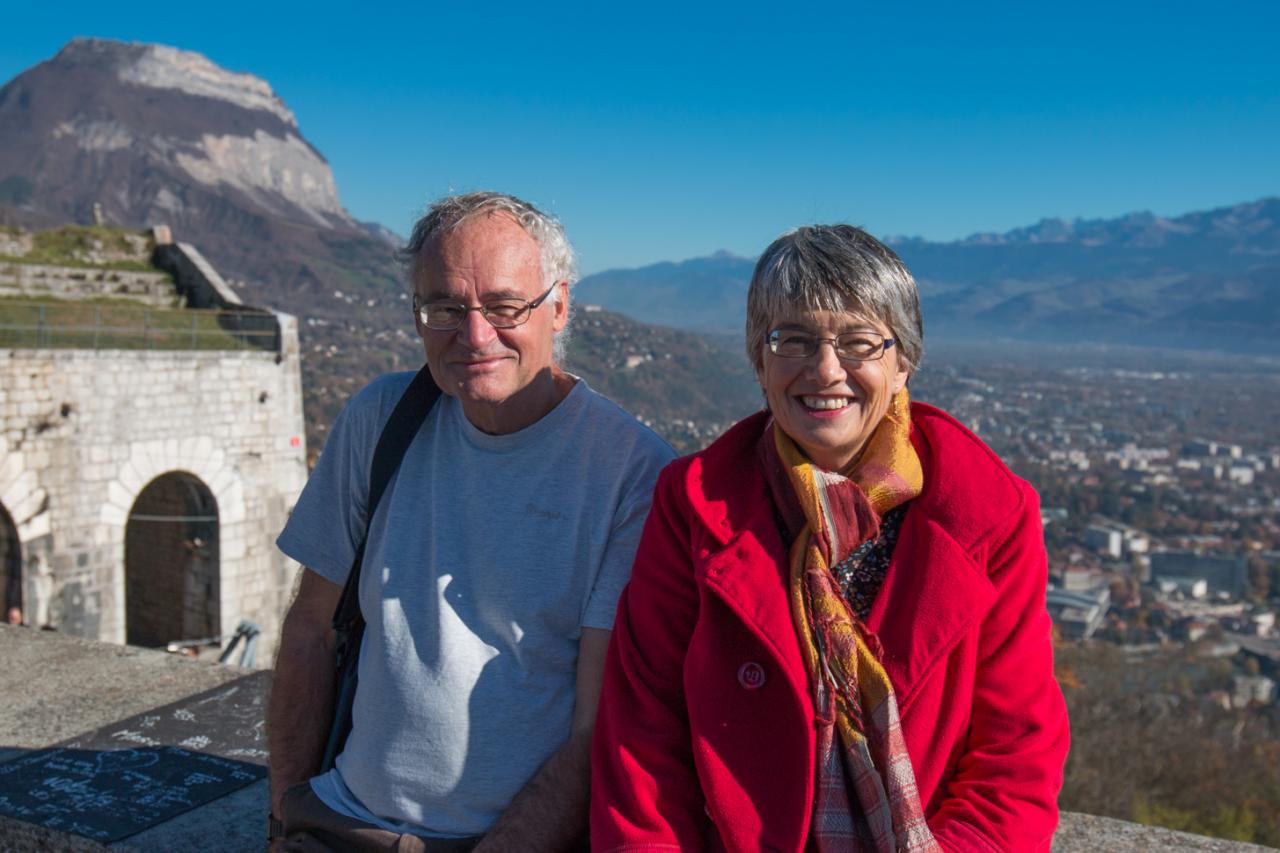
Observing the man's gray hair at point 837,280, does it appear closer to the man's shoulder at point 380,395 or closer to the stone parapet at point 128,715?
the man's shoulder at point 380,395

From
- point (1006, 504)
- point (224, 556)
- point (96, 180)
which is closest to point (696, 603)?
point (1006, 504)

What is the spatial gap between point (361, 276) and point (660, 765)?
261 ft

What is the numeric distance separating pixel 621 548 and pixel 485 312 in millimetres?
588

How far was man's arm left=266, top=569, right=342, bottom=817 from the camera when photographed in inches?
97.0

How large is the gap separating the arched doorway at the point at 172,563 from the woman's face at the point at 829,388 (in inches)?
498

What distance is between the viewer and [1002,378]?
9556 centimetres

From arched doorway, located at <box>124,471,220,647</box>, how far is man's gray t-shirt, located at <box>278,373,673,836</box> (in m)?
12.0

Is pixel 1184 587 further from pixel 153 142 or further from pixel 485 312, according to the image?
pixel 153 142

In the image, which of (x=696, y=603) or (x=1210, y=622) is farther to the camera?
(x=1210, y=622)

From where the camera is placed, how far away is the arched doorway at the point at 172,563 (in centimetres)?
1356

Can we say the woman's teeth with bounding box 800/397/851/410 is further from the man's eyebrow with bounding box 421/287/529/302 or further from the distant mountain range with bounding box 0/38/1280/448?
the distant mountain range with bounding box 0/38/1280/448

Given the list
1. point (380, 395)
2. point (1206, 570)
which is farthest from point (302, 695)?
point (1206, 570)

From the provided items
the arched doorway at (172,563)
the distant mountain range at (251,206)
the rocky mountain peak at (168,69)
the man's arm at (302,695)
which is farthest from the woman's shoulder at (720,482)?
the rocky mountain peak at (168,69)

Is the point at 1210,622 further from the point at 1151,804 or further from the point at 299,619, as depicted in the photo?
the point at 299,619
